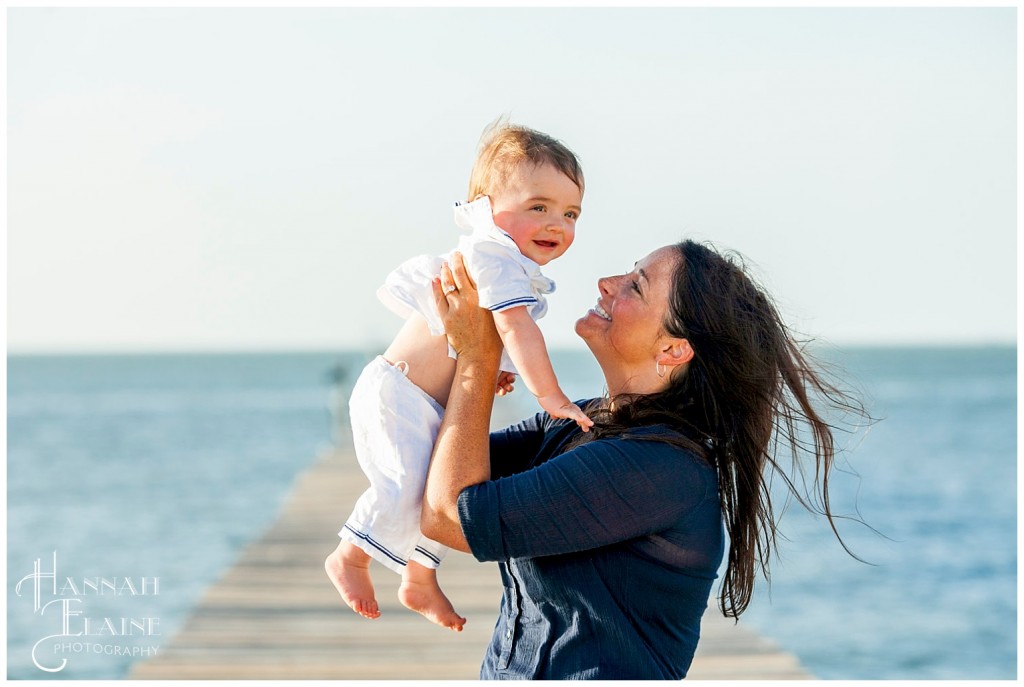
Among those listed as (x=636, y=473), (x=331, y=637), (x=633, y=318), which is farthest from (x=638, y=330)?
(x=331, y=637)

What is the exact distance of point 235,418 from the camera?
45.8 metres

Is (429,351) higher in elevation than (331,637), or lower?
higher

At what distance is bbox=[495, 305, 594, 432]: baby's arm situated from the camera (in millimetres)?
2590

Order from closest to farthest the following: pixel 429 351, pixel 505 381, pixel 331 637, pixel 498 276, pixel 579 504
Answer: pixel 579 504 → pixel 498 276 → pixel 429 351 → pixel 505 381 → pixel 331 637

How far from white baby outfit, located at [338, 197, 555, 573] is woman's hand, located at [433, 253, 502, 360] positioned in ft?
0.11

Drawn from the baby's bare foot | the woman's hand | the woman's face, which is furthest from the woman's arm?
the baby's bare foot

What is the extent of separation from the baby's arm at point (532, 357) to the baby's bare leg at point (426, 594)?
1.76ft

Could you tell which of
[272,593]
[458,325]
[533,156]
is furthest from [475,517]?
[272,593]

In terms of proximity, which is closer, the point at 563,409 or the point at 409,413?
the point at 563,409

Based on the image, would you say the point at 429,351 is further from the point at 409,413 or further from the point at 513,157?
the point at 513,157

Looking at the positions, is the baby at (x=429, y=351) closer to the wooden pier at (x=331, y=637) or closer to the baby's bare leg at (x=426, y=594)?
the baby's bare leg at (x=426, y=594)

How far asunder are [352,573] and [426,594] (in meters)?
0.19

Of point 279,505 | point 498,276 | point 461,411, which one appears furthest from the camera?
point 279,505

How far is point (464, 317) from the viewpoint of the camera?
268 centimetres
